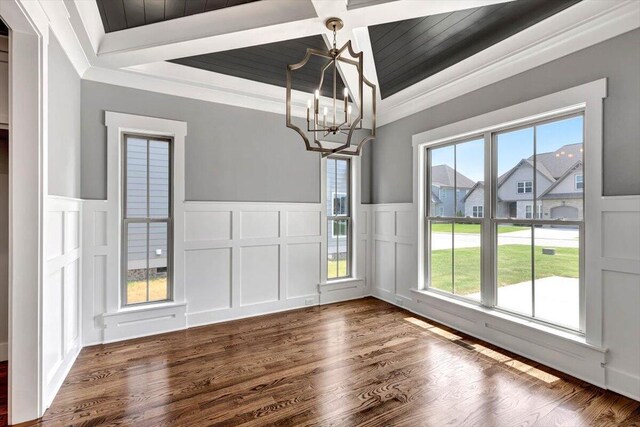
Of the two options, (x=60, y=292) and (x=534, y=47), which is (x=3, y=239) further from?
(x=534, y=47)

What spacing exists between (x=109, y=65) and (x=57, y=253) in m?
1.88

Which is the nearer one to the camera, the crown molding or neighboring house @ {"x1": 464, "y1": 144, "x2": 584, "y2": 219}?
the crown molding

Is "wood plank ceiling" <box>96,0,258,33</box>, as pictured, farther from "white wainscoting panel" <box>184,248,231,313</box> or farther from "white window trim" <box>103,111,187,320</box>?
"white wainscoting panel" <box>184,248,231,313</box>

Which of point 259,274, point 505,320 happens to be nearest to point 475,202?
point 505,320

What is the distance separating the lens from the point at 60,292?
2.49 meters

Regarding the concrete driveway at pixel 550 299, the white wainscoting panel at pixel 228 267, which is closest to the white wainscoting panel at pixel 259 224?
the white wainscoting panel at pixel 228 267

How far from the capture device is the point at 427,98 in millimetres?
3814

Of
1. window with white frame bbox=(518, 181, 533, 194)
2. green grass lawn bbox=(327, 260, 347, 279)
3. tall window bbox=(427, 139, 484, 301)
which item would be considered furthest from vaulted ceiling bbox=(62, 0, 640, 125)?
green grass lawn bbox=(327, 260, 347, 279)

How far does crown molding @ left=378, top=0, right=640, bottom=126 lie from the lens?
2250 mm

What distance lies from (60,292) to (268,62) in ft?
9.48

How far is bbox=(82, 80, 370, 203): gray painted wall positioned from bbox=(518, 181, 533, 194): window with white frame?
245cm

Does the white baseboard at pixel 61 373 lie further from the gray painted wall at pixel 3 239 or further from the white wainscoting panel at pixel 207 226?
the white wainscoting panel at pixel 207 226

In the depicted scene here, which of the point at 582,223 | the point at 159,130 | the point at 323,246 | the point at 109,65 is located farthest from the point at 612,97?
the point at 109,65

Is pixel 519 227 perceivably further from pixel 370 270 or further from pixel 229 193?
pixel 229 193
